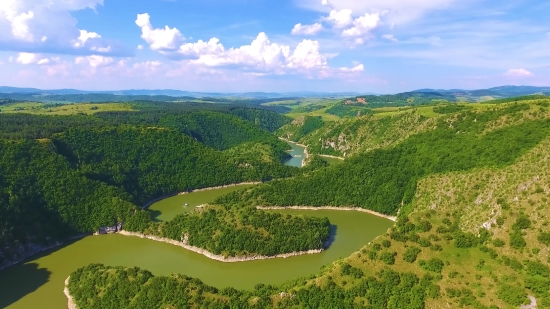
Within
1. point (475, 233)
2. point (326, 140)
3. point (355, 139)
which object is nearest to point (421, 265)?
point (475, 233)

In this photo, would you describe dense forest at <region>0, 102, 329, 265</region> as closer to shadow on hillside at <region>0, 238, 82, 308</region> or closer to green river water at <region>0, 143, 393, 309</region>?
shadow on hillside at <region>0, 238, 82, 308</region>

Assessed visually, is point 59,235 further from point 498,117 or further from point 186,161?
point 498,117

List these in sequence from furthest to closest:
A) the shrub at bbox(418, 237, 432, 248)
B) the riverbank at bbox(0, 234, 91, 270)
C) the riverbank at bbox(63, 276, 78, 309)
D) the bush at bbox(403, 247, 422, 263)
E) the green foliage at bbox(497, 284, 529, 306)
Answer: the riverbank at bbox(0, 234, 91, 270) → the shrub at bbox(418, 237, 432, 248) → the riverbank at bbox(63, 276, 78, 309) → the bush at bbox(403, 247, 422, 263) → the green foliage at bbox(497, 284, 529, 306)

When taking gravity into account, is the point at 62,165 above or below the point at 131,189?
above

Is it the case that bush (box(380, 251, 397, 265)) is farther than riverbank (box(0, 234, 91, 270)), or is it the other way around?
riverbank (box(0, 234, 91, 270))

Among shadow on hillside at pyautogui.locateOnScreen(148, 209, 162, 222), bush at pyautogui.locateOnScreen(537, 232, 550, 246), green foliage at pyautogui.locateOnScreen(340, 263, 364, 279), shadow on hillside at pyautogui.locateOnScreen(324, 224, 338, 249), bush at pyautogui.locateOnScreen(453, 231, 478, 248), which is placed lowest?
shadow on hillside at pyautogui.locateOnScreen(148, 209, 162, 222)

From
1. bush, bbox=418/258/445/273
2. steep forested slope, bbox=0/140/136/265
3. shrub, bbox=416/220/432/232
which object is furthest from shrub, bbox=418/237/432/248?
steep forested slope, bbox=0/140/136/265
